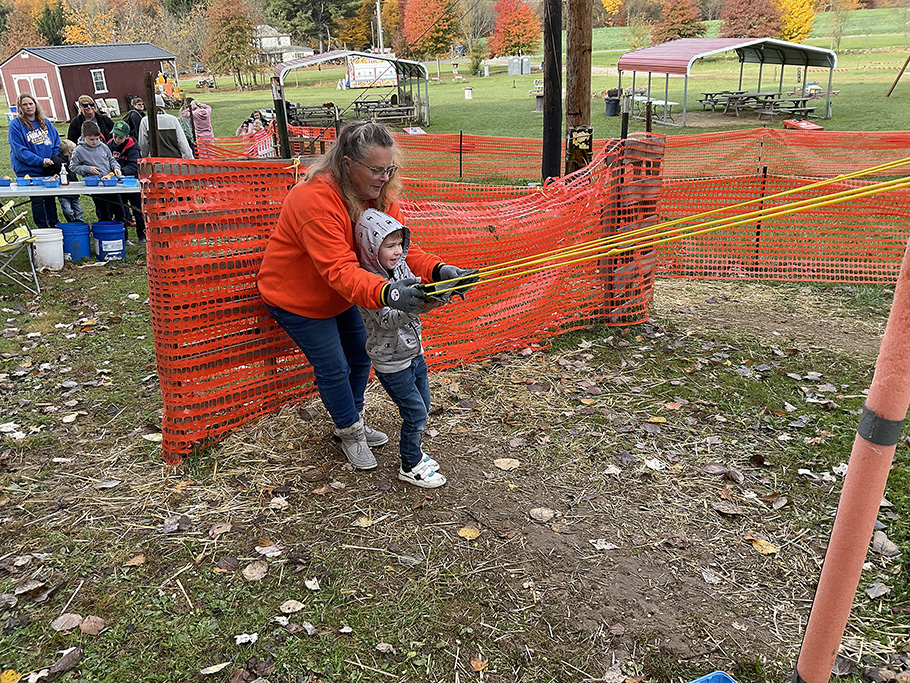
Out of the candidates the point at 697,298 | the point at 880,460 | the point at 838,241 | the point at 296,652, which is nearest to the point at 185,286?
the point at 296,652

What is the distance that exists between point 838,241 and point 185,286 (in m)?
8.25

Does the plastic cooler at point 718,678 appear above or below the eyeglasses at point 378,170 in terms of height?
below

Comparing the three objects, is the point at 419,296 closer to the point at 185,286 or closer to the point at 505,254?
the point at 185,286

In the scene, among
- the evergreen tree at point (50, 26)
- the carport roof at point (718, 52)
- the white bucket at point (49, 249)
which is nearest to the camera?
the white bucket at point (49, 249)

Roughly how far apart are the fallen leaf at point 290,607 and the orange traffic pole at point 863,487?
6.68ft

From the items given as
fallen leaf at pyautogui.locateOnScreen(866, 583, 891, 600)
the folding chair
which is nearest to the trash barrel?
the folding chair

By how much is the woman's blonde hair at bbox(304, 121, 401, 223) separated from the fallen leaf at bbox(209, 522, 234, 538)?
Result: 1.76m

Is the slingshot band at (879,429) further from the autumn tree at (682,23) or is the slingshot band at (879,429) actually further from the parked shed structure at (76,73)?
the autumn tree at (682,23)

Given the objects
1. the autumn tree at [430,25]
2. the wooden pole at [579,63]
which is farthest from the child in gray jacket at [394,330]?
the autumn tree at [430,25]

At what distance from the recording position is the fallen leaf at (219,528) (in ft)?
12.0

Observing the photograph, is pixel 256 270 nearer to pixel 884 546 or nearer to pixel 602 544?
pixel 602 544

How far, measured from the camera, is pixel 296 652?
115 inches

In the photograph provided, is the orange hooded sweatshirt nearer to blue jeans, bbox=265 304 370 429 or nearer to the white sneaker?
blue jeans, bbox=265 304 370 429

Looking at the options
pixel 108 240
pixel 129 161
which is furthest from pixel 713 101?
pixel 108 240
